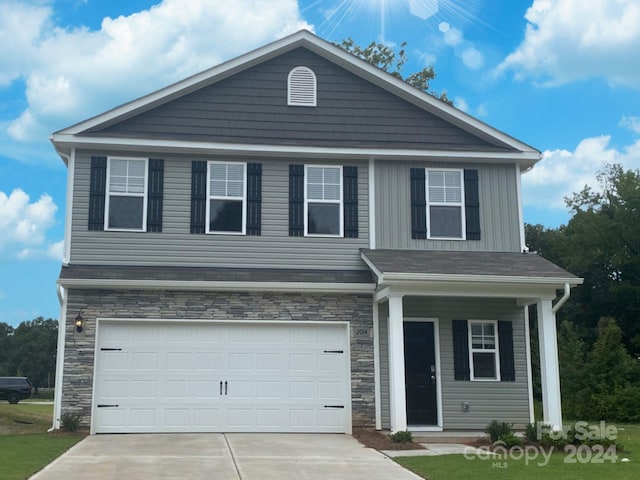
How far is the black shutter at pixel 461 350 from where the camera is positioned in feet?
48.5

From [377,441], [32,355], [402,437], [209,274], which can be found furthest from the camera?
[32,355]

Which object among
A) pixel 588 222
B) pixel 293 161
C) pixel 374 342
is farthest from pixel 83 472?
pixel 588 222

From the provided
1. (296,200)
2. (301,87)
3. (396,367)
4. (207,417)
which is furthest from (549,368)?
(301,87)

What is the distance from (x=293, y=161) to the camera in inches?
602

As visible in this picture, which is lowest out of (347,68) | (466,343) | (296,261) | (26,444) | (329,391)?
(26,444)

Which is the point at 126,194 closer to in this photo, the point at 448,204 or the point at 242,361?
the point at 242,361

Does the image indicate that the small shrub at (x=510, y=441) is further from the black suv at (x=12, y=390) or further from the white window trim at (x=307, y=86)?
the black suv at (x=12, y=390)

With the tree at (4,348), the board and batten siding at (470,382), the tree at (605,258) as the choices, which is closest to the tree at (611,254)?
the tree at (605,258)

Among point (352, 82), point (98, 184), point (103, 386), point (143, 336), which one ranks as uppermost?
point (352, 82)

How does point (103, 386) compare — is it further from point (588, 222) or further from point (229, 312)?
point (588, 222)

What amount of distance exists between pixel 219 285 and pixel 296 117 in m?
4.01

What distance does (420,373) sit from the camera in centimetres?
1487

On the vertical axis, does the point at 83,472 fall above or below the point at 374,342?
below

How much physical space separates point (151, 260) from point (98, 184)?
6.01 feet
